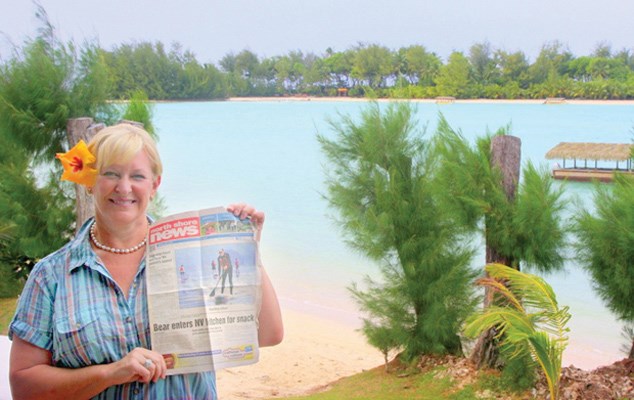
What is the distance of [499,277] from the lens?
4988 mm

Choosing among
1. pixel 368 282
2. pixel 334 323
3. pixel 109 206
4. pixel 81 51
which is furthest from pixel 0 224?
pixel 109 206

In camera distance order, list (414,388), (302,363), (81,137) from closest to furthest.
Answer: (414,388) < (81,137) < (302,363)

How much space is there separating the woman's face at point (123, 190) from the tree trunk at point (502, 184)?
13.2 ft

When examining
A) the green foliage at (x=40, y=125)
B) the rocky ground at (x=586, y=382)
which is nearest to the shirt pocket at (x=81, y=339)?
the rocky ground at (x=586, y=382)

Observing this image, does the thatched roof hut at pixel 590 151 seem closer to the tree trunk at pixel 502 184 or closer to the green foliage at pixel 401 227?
the green foliage at pixel 401 227

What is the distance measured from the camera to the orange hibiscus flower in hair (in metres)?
1.45

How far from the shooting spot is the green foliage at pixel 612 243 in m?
4.94

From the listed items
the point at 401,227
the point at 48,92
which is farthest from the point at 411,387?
the point at 48,92

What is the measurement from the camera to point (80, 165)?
147 cm

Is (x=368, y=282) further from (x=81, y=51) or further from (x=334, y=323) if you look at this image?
(x=334, y=323)

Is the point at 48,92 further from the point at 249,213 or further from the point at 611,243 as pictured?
the point at 249,213

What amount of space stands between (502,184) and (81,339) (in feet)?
13.7

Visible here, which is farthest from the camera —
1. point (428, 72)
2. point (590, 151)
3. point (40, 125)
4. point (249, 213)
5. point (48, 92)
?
point (428, 72)

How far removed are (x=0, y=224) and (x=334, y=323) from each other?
4.72m
